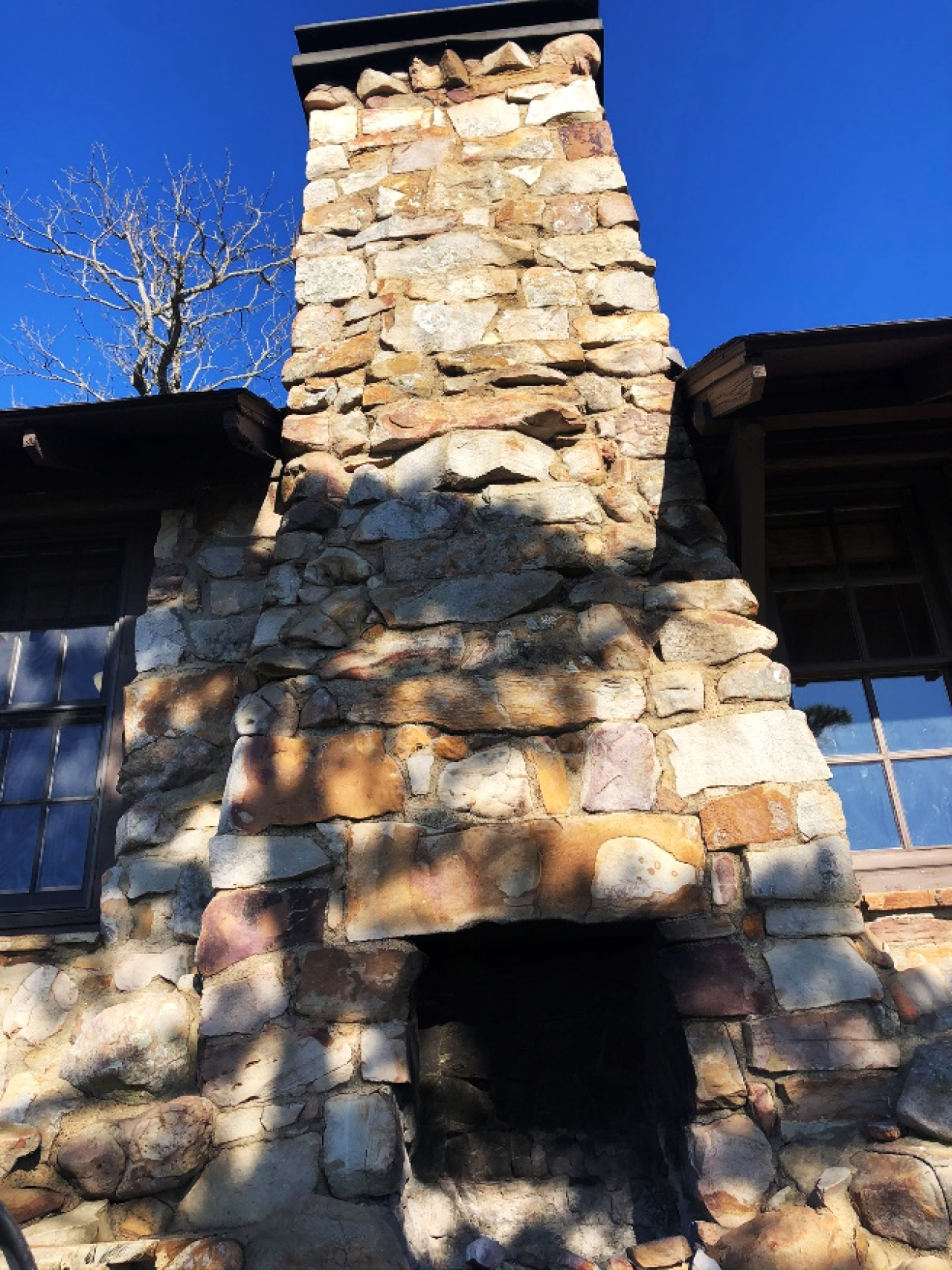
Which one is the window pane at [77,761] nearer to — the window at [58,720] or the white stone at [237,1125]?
the window at [58,720]

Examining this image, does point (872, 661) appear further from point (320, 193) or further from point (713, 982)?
point (320, 193)

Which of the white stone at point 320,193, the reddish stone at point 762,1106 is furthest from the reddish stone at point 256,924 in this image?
the white stone at point 320,193

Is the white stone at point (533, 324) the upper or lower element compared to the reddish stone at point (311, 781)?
upper

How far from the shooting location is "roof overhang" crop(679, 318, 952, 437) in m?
2.63

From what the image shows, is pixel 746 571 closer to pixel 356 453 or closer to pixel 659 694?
pixel 659 694

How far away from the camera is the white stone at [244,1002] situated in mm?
2287

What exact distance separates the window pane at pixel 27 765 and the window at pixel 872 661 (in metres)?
2.85

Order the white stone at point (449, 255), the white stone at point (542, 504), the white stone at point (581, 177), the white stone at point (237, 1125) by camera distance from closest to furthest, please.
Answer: the white stone at point (237, 1125) < the white stone at point (542, 504) < the white stone at point (449, 255) < the white stone at point (581, 177)

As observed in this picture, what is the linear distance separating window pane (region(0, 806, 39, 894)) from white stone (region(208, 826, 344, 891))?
107 cm

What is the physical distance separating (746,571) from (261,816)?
1.77 meters

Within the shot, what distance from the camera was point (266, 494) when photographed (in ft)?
11.0

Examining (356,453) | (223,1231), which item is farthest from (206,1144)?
(356,453)

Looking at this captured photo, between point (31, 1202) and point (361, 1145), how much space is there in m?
0.90

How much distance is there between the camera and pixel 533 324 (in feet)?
10.6
